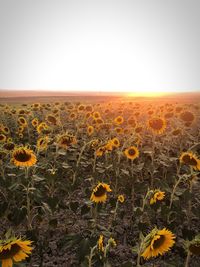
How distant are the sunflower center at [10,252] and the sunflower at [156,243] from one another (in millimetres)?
953

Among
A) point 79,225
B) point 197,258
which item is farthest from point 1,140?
point 197,258

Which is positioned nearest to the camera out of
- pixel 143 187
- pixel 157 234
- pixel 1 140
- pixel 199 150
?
pixel 157 234

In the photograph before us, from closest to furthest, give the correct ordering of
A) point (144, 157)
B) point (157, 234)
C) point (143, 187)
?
point (157, 234), point (143, 187), point (144, 157)

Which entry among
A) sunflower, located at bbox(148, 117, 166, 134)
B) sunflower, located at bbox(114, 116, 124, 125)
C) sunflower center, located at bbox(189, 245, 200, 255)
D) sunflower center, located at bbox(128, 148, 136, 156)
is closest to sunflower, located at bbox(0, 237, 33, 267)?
sunflower center, located at bbox(189, 245, 200, 255)

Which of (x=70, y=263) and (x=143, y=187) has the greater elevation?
(x=143, y=187)

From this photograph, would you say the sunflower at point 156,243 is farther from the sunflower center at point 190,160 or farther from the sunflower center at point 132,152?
the sunflower center at point 132,152

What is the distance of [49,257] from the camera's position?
4.08 meters

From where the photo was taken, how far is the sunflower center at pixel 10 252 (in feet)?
8.45

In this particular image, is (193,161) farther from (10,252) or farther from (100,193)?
(10,252)

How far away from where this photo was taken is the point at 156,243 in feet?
9.53

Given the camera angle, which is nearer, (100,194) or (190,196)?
(100,194)

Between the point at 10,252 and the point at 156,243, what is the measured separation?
1.17 meters

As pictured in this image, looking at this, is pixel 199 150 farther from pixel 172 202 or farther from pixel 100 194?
pixel 100 194

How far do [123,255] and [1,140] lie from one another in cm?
321
